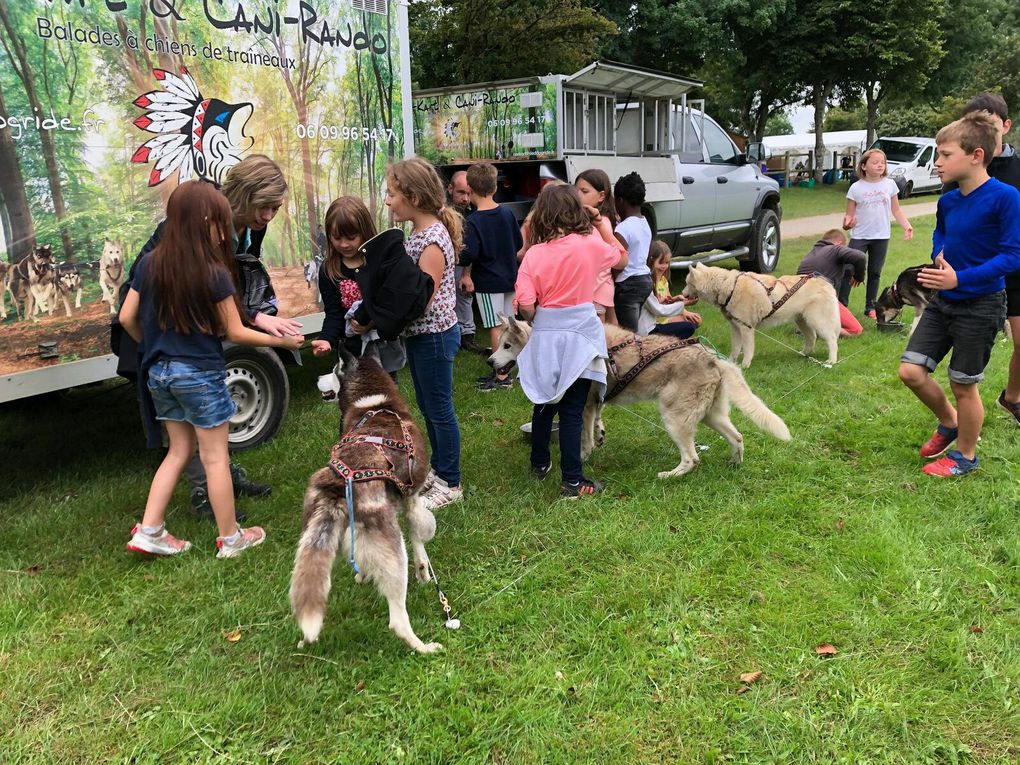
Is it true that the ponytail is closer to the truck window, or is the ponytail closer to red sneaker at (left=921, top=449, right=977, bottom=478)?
red sneaker at (left=921, top=449, right=977, bottom=478)

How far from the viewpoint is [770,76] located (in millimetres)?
28844

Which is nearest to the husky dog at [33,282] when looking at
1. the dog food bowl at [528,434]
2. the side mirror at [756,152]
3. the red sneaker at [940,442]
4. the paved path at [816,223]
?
the dog food bowl at [528,434]

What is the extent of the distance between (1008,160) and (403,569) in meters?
4.88

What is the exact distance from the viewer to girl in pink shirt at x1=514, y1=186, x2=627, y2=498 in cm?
397

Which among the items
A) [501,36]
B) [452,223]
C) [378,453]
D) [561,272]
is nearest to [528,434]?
[561,272]

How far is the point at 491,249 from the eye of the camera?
604 centimetres

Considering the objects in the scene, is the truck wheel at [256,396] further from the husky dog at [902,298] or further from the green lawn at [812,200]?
the green lawn at [812,200]

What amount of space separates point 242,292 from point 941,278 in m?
3.94

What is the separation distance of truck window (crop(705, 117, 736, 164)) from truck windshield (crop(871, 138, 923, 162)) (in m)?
21.7

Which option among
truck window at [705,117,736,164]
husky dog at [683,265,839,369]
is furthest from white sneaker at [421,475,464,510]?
truck window at [705,117,736,164]

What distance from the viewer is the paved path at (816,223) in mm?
17469

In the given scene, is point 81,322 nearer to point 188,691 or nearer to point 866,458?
point 188,691

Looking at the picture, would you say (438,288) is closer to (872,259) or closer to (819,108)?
(872,259)

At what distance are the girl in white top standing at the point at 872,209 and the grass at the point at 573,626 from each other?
4.03 m
